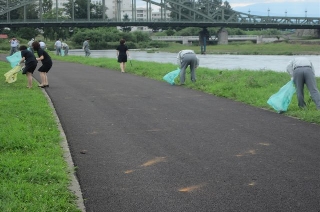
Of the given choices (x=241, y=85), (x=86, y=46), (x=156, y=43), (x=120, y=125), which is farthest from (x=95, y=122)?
(x=156, y=43)

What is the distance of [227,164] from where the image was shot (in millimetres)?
6695

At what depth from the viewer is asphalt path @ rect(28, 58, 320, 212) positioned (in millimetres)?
5297

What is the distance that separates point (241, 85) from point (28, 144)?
9947mm

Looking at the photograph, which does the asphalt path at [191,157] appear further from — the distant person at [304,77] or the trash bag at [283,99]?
the distant person at [304,77]

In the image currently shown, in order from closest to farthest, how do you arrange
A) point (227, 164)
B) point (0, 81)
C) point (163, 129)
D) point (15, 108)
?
1. point (227, 164)
2. point (163, 129)
3. point (15, 108)
4. point (0, 81)

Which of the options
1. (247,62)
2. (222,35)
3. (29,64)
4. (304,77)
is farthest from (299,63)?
(222,35)

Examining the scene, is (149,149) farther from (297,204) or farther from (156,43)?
(156,43)

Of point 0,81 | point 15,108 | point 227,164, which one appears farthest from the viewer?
point 0,81

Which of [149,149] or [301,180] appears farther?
[149,149]

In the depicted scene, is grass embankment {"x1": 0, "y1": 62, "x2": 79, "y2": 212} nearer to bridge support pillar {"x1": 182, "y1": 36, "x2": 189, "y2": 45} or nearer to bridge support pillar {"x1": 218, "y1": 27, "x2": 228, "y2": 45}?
bridge support pillar {"x1": 218, "y1": 27, "x2": 228, "y2": 45}

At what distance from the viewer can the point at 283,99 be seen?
11586 mm

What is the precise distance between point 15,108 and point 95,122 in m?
2.13

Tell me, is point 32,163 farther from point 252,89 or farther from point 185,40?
point 185,40

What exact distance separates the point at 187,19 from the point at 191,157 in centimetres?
8424
